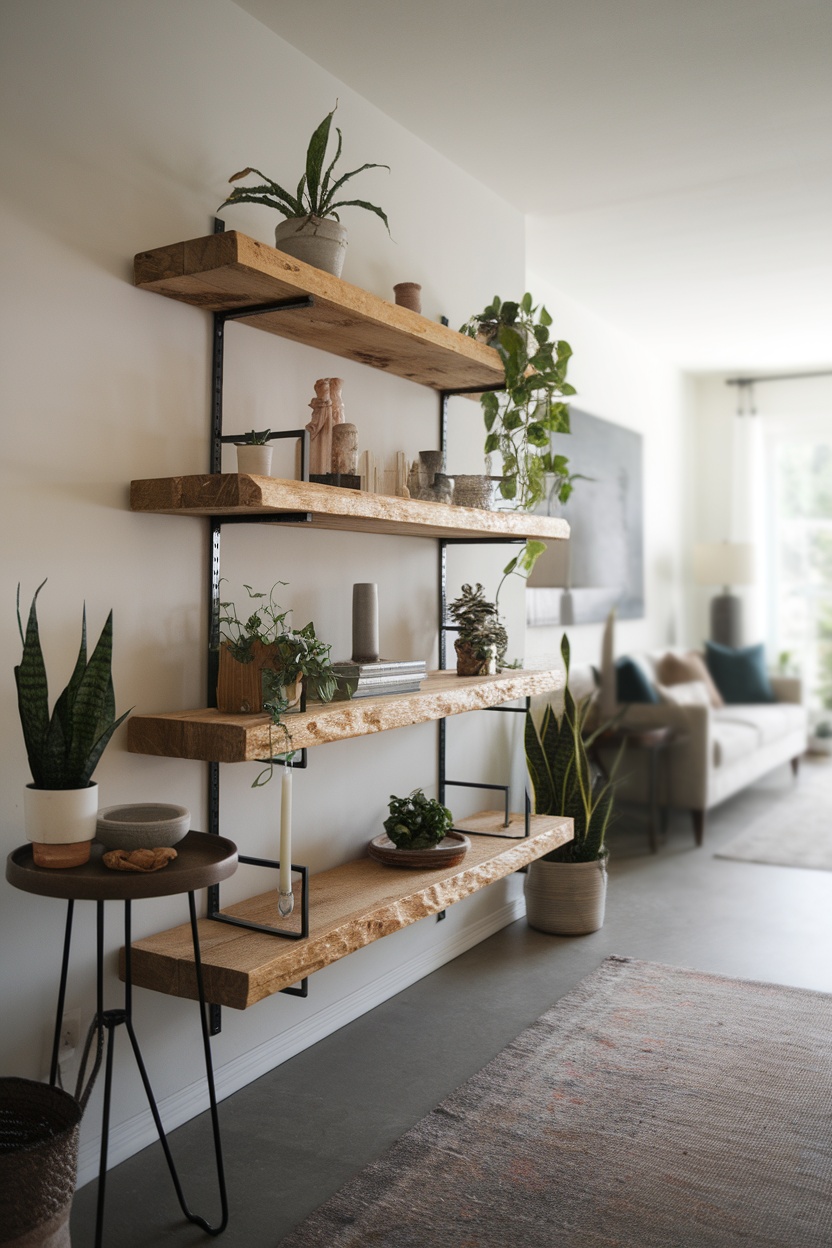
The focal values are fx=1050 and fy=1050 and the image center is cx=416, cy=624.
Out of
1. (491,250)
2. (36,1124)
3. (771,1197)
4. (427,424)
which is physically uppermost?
(491,250)

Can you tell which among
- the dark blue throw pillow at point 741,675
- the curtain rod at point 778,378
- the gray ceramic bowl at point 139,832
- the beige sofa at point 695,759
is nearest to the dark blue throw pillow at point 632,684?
the beige sofa at point 695,759

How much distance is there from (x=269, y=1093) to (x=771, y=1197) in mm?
1113

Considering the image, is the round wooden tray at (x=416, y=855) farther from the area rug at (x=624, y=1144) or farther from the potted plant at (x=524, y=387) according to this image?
the potted plant at (x=524, y=387)

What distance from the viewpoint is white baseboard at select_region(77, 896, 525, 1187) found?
2.14 metres

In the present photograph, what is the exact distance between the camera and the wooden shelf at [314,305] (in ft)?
6.79

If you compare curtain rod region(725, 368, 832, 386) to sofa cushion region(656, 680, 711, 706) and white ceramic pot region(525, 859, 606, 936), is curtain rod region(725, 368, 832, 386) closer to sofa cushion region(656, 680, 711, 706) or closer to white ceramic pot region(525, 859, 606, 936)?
sofa cushion region(656, 680, 711, 706)

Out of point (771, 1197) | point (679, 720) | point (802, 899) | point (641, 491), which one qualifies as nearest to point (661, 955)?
point (802, 899)

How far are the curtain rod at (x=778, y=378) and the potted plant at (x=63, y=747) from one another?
638 centimetres

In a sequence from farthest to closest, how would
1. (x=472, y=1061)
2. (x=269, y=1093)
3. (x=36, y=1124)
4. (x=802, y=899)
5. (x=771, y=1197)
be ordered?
(x=802, y=899)
(x=472, y=1061)
(x=269, y=1093)
(x=771, y=1197)
(x=36, y=1124)

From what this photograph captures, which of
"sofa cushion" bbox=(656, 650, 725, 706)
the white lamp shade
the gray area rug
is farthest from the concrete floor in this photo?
the white lamp shade

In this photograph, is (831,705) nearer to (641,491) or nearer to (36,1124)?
(641,491)

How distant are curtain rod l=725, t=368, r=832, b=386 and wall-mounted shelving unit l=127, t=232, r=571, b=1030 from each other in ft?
15.8

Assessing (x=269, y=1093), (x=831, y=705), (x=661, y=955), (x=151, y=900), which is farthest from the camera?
(x=831, y=705)

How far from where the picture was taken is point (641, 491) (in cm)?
632
